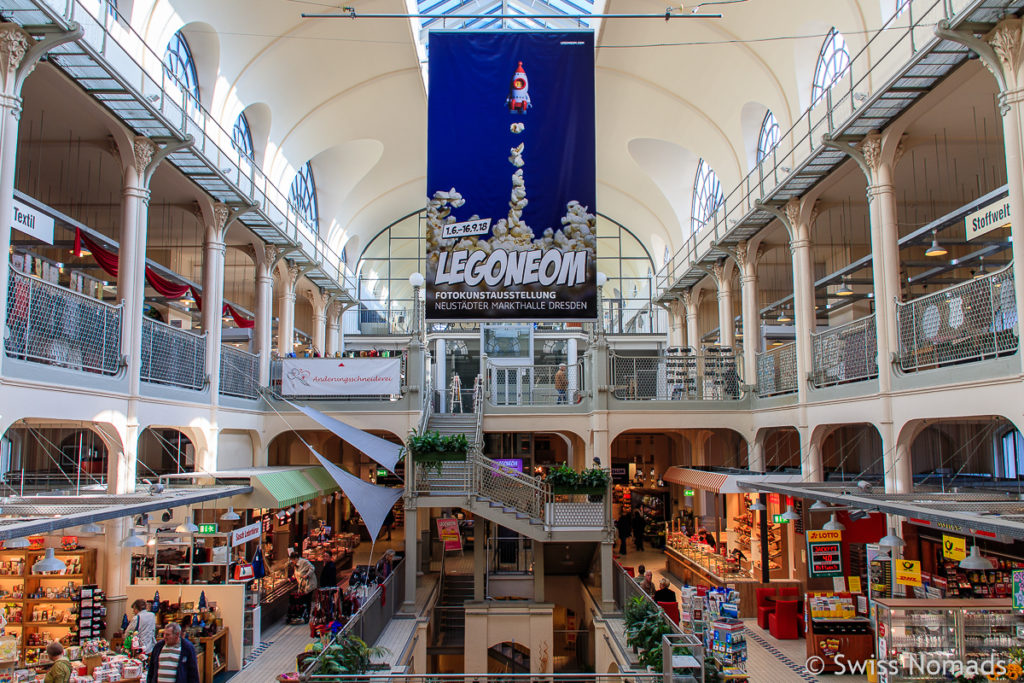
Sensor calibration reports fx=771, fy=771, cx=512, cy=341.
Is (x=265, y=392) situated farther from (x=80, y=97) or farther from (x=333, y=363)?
(x=80, y=97)

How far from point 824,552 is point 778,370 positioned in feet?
19.8

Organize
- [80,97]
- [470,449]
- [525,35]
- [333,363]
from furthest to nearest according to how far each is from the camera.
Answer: [333,363] → [470,449] → [525,35] → [80,97]

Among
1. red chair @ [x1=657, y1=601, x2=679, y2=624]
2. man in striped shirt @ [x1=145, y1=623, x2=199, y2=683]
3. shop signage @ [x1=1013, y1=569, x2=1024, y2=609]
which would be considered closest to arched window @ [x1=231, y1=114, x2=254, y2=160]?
man in striped shirt @ [x1=145, y1=623, x2=199, y2=683]

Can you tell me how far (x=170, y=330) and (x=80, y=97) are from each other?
190 inches

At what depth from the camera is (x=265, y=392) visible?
801 inches

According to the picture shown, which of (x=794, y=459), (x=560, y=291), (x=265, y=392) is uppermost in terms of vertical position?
(x=560, y=291)

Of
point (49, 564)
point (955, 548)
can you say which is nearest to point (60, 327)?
point (49, 564)

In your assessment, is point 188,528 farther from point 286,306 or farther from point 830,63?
point 830,63

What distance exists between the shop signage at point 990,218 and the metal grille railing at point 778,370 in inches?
258

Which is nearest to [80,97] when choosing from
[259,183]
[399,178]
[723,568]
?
[259,183]

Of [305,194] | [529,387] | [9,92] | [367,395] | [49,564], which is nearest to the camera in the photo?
[49,564]

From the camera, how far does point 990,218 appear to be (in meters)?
10.2

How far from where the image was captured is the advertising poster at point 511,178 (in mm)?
12969

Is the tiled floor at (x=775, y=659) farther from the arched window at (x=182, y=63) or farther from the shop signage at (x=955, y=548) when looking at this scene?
the arched window at (x=182, y=63)
